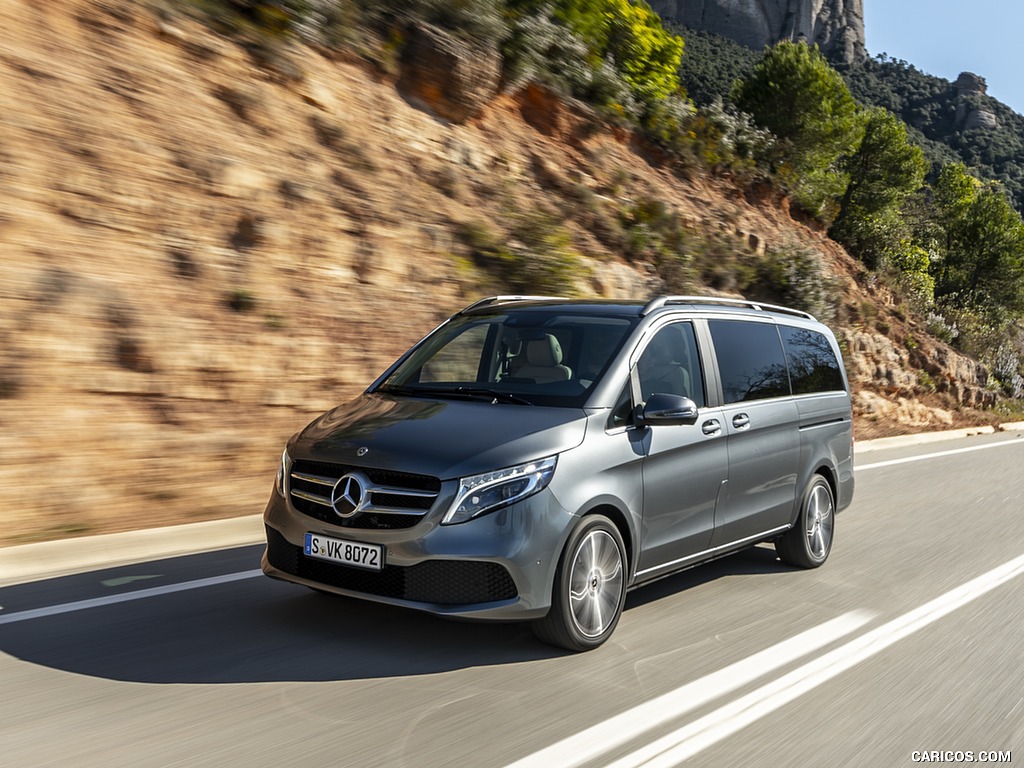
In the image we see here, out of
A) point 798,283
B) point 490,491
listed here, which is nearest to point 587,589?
point 490,491

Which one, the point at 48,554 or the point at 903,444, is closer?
the point at 48,554

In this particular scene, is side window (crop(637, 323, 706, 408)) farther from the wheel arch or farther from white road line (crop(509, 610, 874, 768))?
white road line (crop(509, 610, 874, 768))

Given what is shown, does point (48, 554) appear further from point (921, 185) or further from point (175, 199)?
point (921, 185)

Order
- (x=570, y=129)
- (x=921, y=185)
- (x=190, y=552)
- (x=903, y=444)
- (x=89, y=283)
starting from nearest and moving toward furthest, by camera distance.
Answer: (x=190, y=552), (x=89, y=283), (x=903, y=444), (x=570, y=129), (x=921, y=185)

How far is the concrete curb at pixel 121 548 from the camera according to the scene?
6102 millimetres

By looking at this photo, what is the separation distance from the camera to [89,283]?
8867 mm

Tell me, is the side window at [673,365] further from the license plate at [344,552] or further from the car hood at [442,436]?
the license plate at [344,552]

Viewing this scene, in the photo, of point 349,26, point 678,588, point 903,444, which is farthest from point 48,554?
point 903,444

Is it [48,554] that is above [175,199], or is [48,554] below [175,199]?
below

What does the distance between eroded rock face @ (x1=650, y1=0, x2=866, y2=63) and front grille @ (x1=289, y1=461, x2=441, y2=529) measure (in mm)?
103667

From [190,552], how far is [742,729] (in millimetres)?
4047

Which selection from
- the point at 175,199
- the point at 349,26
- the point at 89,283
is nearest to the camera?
the point at 89,283

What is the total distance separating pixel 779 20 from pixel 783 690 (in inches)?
4791

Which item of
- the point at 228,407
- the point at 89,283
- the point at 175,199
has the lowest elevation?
the point at 228,407
